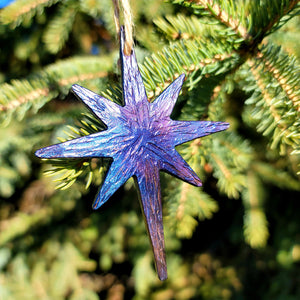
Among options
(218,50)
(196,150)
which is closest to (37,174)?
(196,150)

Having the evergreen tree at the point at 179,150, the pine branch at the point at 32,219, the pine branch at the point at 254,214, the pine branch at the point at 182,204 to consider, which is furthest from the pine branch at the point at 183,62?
the pine branch at the point at 32,219

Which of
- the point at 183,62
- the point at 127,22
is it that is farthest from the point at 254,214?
the point at 127,22

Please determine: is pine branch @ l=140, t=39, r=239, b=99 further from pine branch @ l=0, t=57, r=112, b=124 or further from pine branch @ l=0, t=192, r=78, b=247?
pine branch @ l=0, t=192, r=78, b=247

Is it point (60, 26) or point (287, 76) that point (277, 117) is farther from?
point (60, 26)

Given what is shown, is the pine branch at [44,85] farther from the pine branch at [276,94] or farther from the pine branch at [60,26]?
the pine branch at [276,94]

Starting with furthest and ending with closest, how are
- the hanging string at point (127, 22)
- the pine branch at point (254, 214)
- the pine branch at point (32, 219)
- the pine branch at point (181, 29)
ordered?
the pine branch at point (32, 219) → the pine branch at point (254, 214) → the pine branch at point (181, 29) → the hanging string at point (127, 22)

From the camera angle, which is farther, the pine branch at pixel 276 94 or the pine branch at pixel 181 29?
the pine branch at pixel 181 29

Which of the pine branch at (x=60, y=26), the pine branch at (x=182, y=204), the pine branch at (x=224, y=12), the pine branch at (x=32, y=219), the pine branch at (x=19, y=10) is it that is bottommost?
the pine branch at (x=32, y=219)

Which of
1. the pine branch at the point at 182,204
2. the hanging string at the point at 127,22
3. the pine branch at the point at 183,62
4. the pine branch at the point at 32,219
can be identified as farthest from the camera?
the pine branch at the point at 32,219
